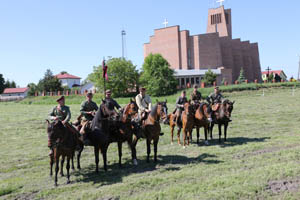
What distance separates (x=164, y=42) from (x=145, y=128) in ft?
241

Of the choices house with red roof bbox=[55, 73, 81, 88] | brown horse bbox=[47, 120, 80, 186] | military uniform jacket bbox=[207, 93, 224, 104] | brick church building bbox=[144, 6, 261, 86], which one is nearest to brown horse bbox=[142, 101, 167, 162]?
brown horse bbox=[47, 120, 80, 186]

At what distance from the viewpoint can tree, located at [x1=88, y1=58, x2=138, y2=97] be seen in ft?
200

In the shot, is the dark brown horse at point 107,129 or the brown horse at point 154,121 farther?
the brown horse at point 154,121

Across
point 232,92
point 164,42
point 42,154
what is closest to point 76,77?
point 164,42

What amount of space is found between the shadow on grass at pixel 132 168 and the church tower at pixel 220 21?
87211mm

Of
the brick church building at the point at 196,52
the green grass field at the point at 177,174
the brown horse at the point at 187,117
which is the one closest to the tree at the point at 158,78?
the brick church building at the point at 196,52

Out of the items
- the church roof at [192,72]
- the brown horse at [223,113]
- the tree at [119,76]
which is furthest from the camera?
the church roof at [192,72]

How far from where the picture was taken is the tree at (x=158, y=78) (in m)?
57.6

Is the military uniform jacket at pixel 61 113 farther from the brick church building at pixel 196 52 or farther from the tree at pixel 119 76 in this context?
the brick church building at pixel 196 52

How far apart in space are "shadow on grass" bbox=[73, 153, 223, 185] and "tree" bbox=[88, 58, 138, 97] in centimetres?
5098

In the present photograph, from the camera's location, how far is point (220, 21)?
301ft

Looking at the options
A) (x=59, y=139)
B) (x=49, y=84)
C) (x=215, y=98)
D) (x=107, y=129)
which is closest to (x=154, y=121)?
(x=107, y=129)

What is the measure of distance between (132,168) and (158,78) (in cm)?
4925

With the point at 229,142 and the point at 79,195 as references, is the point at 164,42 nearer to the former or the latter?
the point at 229,142
